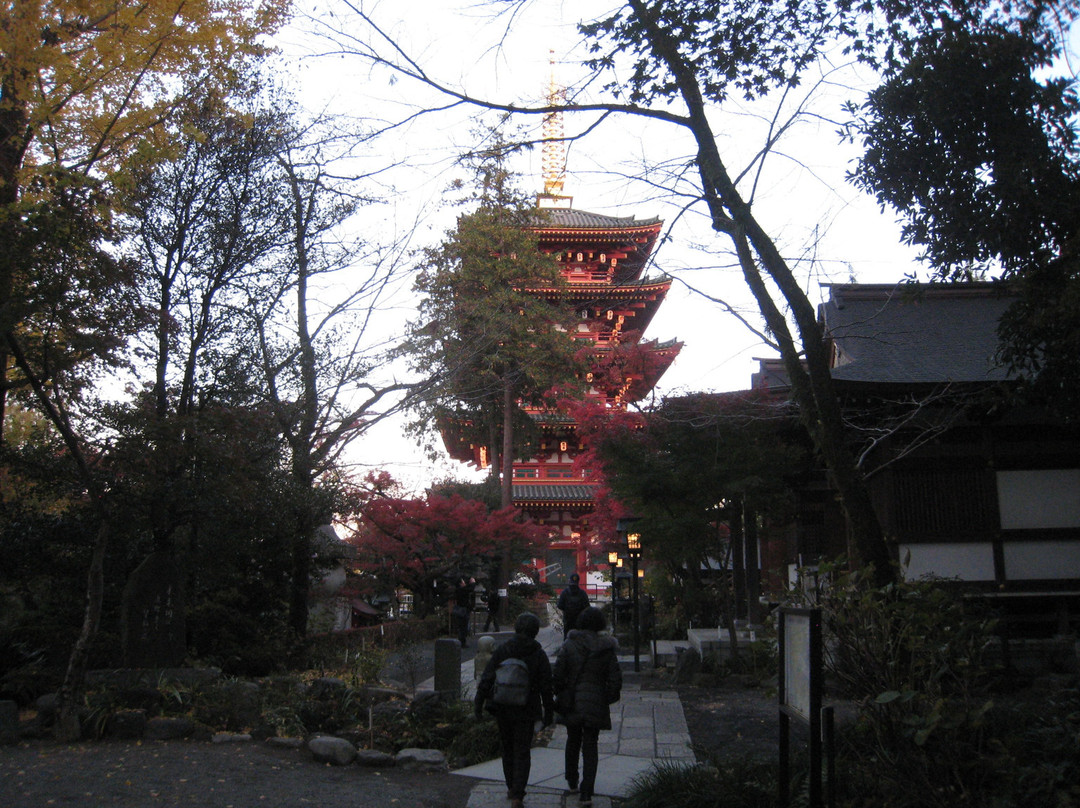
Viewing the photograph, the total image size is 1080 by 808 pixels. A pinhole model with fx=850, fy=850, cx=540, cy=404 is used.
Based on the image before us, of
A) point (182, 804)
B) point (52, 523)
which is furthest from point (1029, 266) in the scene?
point (52, 523)

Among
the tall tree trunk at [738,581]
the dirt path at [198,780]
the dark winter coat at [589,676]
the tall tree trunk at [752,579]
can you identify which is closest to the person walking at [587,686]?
the dark winter coat at [589,676]

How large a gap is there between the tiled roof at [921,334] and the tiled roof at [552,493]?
54.2 feet

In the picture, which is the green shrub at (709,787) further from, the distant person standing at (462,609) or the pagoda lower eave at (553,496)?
the pagoda lower eave at (553,496)

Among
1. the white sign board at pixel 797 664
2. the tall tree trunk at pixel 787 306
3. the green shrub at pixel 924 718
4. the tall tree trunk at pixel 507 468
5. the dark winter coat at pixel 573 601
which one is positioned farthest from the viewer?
the tall tree trunk at pixel 507 468

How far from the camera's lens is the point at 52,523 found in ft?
32.0

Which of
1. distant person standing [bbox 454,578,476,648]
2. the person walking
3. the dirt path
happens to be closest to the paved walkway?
the dirt path

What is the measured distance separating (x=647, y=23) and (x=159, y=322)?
6191 millimetres

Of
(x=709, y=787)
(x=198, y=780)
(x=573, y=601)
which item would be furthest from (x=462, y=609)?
(x=709, y=787)

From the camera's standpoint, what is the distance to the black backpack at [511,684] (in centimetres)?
562

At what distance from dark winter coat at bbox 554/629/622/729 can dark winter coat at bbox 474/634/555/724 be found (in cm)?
16

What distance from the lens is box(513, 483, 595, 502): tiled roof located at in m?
30.7

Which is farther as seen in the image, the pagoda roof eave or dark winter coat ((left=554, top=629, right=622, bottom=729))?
the pagoda roof eave

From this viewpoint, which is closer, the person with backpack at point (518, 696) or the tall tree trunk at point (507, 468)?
the person with backpack at point (518, 696)

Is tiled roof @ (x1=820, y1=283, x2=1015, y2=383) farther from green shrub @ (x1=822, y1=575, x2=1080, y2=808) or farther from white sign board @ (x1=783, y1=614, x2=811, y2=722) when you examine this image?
white sign board @ (x1=783, y1=614, x2=811, y2=722)
